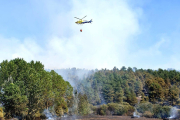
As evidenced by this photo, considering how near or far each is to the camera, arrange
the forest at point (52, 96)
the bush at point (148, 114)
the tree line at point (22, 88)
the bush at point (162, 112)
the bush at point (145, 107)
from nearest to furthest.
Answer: the tree line at point (22, 88) → the forest at point (52, 96) → the bush at point (162, 112) → the bush at point (148, 114) → the bush at point (145, 107)

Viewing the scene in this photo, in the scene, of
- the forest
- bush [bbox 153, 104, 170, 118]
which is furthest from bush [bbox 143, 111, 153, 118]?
bush [bbox 153, 104, 170, 118]

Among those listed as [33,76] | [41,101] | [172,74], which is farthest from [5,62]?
[172,74]

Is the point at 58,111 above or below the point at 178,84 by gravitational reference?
below

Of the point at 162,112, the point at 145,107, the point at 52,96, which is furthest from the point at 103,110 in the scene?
the point at 52,96

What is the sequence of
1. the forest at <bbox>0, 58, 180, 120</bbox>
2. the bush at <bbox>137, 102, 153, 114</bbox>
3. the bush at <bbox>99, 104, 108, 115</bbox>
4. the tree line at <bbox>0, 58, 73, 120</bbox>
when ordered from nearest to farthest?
the tree line at <bbox>0, 58, 73, 120</bbox> → the forest at <bbox>0, 58, 180, 120</bbox> → the bush at <bbox>137, 102, 153, 114</bbox> → the bush at <bbox>99, 104, 108, 115</bbox>

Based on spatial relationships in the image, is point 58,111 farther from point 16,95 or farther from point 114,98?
point 114,98

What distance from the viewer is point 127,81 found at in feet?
488

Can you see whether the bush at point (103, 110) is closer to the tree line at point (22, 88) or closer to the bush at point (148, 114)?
the bush at point (148, 114)

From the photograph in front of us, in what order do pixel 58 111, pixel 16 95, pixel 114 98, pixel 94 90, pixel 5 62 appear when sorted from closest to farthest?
pixel 16 95
pixel 5 62
pixel 58 111
pixel 114 98
pixel 94 90

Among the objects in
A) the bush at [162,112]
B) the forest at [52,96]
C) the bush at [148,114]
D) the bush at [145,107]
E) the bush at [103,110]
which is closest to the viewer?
the forest at [52,96]

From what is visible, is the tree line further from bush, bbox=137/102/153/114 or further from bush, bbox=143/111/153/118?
bush, bbox=137/102/153/114

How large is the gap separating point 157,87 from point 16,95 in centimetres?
7947

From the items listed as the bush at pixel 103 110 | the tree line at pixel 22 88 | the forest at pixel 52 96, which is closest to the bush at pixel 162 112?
the forest at pixel 52 96

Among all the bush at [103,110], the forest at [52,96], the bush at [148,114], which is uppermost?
the forest at [52,96]
